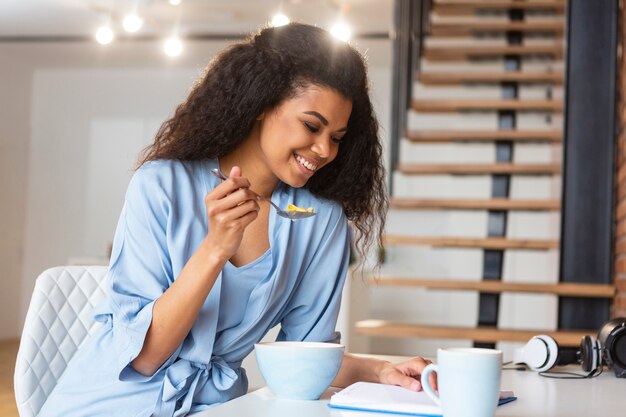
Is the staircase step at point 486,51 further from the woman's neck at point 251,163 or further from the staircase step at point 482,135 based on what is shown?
the woman's neck at point 251,163

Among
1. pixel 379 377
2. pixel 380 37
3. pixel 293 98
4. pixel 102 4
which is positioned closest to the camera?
pixel 379 377

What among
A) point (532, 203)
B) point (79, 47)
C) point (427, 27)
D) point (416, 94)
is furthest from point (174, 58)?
point (532, 203)

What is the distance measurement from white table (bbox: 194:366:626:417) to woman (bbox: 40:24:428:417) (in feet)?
0.52

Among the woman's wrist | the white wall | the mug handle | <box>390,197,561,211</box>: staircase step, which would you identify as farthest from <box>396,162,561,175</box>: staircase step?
the white wall

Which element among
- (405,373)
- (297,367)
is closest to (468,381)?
(297,367)

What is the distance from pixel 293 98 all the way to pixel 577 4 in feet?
7.75

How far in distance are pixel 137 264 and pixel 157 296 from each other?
6cm

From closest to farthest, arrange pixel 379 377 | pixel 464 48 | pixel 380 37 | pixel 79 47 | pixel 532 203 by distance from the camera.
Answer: pixel 379 377 < pixel 532 203 < pixel 464 48 < pixel 380 37 < pixel 79 47

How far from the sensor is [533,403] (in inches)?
43.9

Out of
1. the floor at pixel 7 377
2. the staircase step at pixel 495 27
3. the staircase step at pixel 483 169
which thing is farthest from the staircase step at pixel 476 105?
the floor at pixel 7 377

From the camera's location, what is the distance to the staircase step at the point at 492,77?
475cm

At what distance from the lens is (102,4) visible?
6.47 m

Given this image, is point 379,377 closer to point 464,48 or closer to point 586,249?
point 586,249

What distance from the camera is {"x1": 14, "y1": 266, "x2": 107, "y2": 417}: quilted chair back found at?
4.86 ft
